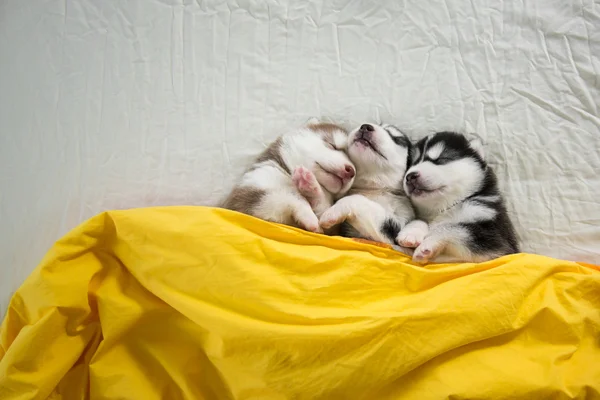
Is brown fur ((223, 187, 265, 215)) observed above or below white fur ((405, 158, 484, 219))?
below

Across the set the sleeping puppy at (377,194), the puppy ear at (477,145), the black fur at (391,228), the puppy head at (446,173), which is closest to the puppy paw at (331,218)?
the sleeping puppy at (377,194)

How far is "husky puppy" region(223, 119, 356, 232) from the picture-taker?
169 centimetres

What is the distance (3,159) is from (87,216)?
1.26 feet

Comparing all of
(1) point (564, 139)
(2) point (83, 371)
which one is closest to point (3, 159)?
(2) point (83, 371)

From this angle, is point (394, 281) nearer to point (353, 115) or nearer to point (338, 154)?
point (338, 154)

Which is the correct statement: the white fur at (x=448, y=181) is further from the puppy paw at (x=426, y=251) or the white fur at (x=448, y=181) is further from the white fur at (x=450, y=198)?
the puppy paw at (x=426, y=251)

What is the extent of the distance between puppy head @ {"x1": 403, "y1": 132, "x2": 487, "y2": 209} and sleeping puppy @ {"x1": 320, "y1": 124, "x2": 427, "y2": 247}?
0.06 meters

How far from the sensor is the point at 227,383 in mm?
1300

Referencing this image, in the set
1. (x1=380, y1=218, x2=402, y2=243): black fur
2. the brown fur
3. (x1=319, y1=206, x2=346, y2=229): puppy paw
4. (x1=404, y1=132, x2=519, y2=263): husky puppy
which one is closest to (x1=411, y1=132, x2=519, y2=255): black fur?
(x1=404, y1=132, x2=519, y2=263): husky puppy

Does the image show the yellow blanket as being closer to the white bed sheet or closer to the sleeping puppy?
the sleeping puppy

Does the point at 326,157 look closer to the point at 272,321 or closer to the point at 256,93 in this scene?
the point at 256,93

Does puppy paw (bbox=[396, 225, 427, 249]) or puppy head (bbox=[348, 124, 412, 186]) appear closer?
puppy paw (bbox=[396, 225, 427, 249])

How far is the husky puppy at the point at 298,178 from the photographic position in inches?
66.4

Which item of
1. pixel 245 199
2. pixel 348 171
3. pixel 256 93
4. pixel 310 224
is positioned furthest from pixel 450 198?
pixel 256 93
